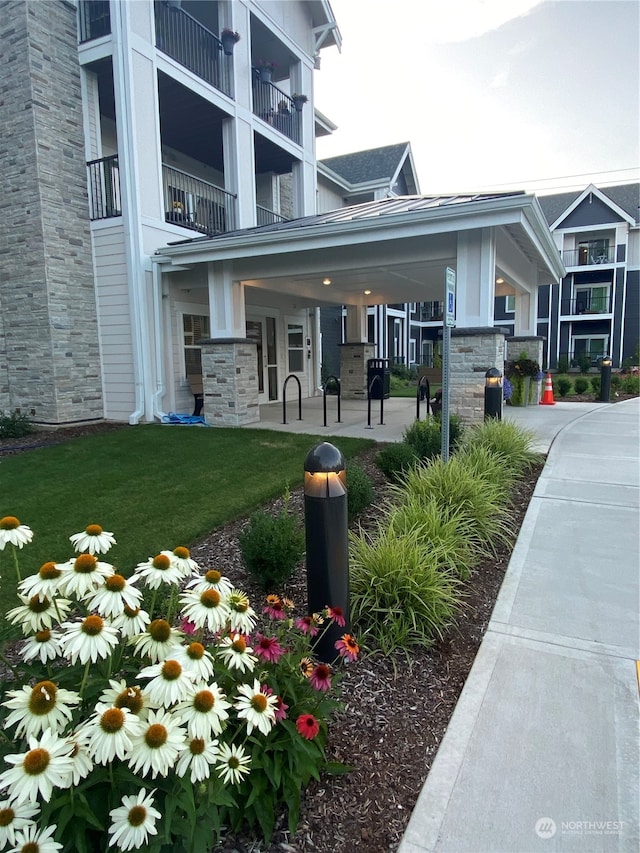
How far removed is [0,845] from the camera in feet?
3.65

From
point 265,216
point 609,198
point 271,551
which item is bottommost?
point 271,551

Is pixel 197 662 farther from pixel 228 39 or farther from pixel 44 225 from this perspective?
pixel 228 39

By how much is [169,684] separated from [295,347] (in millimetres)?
13771

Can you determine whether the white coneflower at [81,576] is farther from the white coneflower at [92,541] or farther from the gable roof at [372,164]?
the gable roof at [372,164]

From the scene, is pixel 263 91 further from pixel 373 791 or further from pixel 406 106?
pixel 373 791

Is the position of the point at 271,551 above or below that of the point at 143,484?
above

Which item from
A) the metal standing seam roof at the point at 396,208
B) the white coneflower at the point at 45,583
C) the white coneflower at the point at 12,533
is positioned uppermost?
the metal standing seam roof at the point at 396,208

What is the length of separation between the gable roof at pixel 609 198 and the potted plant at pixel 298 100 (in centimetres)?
2193

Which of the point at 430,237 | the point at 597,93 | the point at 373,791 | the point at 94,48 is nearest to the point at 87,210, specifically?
the point at 94,48

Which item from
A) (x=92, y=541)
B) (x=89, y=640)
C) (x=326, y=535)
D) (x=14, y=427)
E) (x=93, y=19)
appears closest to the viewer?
(x=89, y=640)

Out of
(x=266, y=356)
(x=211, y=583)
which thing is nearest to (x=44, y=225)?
(x=266, y=356)

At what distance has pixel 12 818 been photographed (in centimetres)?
113

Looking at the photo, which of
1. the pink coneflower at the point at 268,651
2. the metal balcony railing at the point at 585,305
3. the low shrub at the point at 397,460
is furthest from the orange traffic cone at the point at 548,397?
the metal balcony railing at the point at 585,305

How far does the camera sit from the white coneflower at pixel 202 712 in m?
1.29
